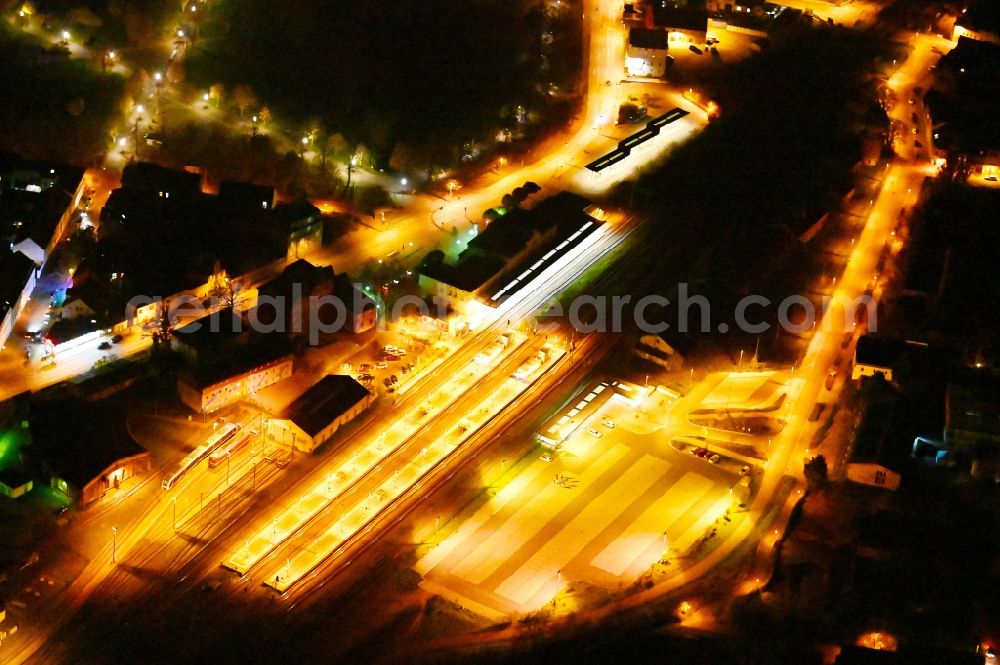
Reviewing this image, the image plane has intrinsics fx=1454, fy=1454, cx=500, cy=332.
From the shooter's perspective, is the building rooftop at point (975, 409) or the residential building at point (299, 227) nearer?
the building rooftop at point (975, 409)

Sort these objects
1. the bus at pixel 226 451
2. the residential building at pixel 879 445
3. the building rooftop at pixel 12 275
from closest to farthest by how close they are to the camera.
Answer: the bus at pixel 226 451, the residential building at pixel 879 445, the building rooftop at pixel 12 275

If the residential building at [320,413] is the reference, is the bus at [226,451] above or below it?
below

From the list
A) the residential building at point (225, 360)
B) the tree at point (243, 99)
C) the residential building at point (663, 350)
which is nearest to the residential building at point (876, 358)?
the residential building at point (663, 350)

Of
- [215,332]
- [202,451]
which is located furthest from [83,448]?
[215,332]

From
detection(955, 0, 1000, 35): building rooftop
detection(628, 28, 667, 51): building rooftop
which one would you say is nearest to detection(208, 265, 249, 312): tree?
detection(628, 28, 667, 51): building rooftop

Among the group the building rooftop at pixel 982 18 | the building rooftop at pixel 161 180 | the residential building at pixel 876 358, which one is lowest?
the residential building at pixel 876 358

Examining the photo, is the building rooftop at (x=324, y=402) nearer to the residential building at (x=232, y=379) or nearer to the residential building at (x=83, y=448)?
the residential building at (x=232, y=379)

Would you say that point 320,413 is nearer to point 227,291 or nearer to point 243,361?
point 243,361
